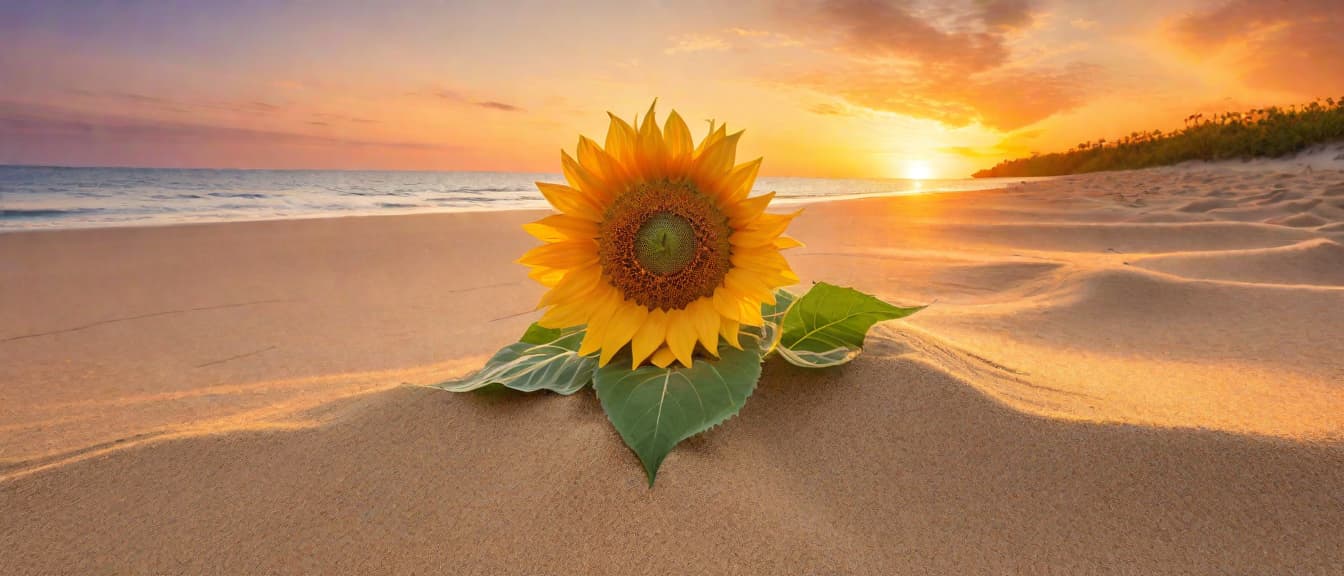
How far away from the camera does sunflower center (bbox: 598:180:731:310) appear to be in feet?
3.45

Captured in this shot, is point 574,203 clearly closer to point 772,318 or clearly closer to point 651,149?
point 651,149

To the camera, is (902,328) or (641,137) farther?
(902,328)

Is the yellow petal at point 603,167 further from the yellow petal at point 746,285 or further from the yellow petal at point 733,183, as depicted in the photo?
the yellow petal at point 746,285

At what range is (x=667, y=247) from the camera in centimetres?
105

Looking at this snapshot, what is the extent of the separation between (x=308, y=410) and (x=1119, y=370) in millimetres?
1864

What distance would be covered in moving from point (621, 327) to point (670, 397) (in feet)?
0.59

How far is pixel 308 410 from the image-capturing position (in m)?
1.32

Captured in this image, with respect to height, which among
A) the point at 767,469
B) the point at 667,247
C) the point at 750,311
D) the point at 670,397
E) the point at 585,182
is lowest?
the point at 767,469

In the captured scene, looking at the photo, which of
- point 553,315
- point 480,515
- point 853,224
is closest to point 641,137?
point 553,315

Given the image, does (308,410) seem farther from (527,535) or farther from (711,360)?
(711,360)

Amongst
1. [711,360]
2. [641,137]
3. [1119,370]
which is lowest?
[1119,370]

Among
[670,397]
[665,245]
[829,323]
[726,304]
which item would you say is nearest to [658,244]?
[665,245]

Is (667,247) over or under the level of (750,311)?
A: over

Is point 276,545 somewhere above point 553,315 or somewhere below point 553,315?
below
